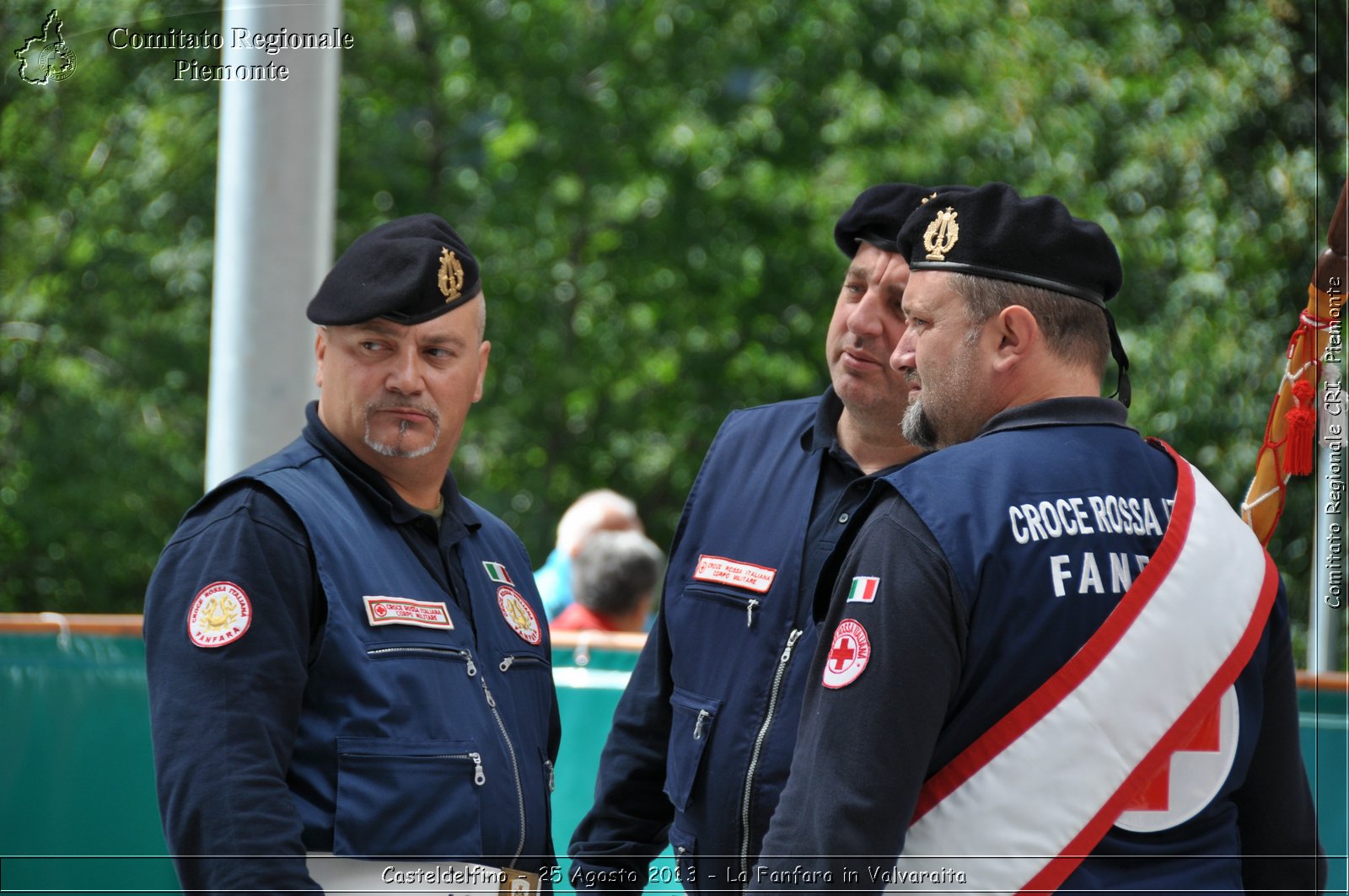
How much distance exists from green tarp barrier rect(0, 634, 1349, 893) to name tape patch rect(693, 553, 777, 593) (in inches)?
37.5

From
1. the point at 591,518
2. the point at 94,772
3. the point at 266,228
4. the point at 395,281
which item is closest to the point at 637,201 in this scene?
the point at 591,518

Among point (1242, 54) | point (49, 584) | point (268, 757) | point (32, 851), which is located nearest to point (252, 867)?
point (268, 757)

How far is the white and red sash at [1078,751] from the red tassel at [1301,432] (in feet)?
2.50

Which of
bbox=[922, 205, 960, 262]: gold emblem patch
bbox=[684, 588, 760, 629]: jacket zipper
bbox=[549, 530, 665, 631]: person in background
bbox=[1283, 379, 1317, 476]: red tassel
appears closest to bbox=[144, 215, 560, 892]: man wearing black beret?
bbox=[684, 588, 760, 629]: jacket zipper

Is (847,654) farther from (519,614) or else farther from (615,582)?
(615,582)

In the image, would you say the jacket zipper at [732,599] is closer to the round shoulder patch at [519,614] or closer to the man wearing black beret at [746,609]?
→ the man wearing black beret at [746,609]

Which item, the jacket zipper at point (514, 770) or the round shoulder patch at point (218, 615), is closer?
the round shoulder patch at point (218, 615)

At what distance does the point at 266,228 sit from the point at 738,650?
188 cm

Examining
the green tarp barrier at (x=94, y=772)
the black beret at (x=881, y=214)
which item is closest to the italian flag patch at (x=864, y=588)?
the black beret at (x=881, y=214)

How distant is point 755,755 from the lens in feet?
8.61

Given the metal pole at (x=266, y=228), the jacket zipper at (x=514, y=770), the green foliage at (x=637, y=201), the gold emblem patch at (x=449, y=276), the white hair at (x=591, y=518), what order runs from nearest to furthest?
the jacket zipper at (x=514, y=770) < the gold emblem patch at (x=449, y=276) < the metal pole at (x=266, y=228) < the white hair at (x=591, y=518) < the green foliage at (x=637, y=201)

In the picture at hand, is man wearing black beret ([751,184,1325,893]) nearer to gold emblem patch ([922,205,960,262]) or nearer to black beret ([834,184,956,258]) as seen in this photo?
gold emblem patch ([922,205,960,262])

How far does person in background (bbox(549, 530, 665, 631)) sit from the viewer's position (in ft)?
18.6

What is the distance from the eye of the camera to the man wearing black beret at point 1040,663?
195 cm
